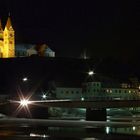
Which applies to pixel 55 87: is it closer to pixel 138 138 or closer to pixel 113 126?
pixel 113 126

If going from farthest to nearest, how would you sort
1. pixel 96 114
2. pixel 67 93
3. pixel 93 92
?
pixel 93 92, pixel 67 93, pixel 96 114

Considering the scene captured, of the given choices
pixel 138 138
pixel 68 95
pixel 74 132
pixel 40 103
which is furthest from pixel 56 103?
pixel 68 95

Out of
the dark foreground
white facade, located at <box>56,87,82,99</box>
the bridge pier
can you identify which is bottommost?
the dark foreground

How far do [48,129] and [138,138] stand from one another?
50.1 ft

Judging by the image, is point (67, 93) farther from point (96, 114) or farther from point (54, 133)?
point (54, 133)

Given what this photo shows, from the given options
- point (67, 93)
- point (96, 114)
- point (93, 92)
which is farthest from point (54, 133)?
point (93, 92)

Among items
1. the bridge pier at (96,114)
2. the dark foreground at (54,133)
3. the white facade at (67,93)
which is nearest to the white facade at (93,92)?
the white facade at (67,93)

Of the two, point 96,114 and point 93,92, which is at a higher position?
point 93,92

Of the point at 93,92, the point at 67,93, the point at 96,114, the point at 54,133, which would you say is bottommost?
the point at 54,133

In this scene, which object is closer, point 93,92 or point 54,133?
point 54,133

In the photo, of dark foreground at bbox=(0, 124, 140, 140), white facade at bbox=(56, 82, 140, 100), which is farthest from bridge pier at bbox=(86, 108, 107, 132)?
white facade at bbox=(56, 82, 140, 100)

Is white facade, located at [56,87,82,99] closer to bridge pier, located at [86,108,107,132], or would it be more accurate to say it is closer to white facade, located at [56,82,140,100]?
white facade, located at [56,82,140,100]

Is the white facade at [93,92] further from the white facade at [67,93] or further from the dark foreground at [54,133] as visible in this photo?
the dark foreground at [54,133]

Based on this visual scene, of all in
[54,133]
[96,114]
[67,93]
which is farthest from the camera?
[67,93]
